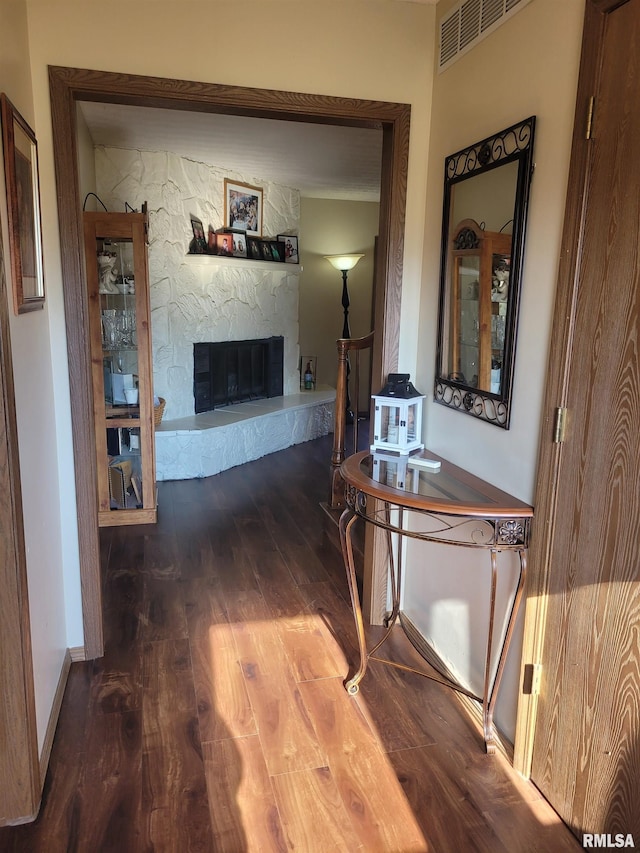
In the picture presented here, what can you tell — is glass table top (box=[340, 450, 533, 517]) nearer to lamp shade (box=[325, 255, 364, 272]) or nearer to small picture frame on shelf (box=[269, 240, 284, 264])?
small picture frame on shelf (box=[269, 240, 284, 264])

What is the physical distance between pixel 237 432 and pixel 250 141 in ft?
7.16

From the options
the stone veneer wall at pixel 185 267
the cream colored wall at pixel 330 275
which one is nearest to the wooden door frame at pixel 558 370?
the stone veneer wall at pixel 185 267

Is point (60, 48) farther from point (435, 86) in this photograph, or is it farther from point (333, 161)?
point (333, 161)

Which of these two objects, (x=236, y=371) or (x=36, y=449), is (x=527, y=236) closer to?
(x=36, y=449)

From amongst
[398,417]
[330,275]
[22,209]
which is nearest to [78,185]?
[22,209]

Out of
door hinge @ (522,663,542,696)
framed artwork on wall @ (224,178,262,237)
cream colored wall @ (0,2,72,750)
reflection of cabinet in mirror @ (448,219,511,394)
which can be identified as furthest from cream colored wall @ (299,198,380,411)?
door hinge @ (522,663,542,696)

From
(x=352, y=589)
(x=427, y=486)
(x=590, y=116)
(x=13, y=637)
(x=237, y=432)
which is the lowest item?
(x=237, y=432)

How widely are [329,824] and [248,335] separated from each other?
4.48m

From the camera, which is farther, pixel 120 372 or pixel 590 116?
pixel 120 372

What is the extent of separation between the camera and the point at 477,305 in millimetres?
2066

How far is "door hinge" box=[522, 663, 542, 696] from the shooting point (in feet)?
5.92

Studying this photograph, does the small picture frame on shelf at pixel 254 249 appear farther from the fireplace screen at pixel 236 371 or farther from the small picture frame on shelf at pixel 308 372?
the small picture frame on shelf at pixel 308 372

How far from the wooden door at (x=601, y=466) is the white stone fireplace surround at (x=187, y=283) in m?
3.49

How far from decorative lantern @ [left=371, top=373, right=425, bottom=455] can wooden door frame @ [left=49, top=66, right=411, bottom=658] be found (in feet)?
0.63
